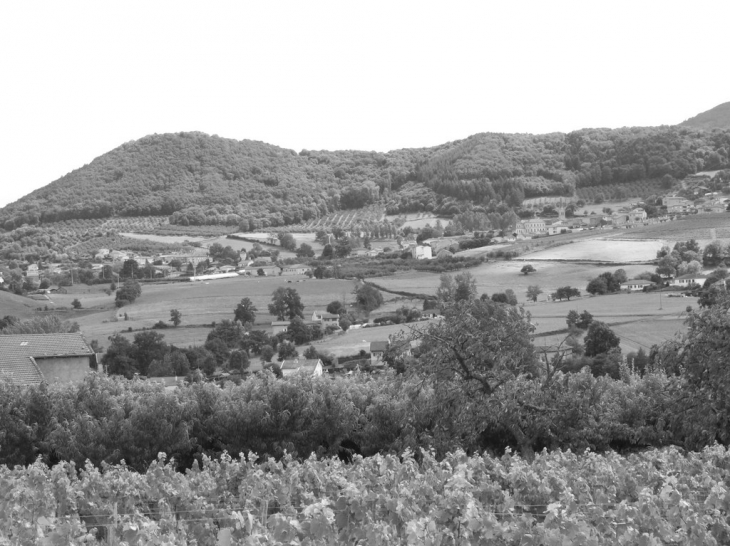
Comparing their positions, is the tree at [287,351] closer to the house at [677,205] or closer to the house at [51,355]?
the house at [51,355]

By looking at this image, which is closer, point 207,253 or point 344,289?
point 344,289

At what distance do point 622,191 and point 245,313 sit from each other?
7740 cm

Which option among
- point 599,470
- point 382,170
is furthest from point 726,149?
point 599,470

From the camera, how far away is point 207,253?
106 metres

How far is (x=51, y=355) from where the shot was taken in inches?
1101

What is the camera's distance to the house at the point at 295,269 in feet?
281

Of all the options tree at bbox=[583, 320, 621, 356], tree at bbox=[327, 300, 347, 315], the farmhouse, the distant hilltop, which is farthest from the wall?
the distant hilltop

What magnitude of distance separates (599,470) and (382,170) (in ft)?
495

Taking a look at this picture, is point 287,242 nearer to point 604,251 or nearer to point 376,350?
point 604,251

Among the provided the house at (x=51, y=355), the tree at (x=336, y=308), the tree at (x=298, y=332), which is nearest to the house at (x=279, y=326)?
the tree at (x=298, y=332)

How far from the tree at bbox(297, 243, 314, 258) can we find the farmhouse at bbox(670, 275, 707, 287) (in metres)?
48.1

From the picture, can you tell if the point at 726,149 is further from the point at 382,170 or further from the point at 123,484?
the point at 123,484

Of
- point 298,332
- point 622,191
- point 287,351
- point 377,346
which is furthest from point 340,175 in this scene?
point 377,346

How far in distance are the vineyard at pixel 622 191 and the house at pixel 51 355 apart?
103 meters
